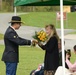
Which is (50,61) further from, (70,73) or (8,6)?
(8,6)

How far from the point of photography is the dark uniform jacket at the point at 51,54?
795 centimetres

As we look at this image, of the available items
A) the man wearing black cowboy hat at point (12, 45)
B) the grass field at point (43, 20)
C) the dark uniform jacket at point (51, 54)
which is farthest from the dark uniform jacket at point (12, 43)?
the grass field at point (43, 20)

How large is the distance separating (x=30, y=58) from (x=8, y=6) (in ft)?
142

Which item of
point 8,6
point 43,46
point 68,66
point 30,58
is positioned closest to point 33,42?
point 43,46

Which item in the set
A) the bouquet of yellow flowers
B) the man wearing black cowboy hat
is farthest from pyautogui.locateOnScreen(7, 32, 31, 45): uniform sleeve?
the bouquet of yellow flowers

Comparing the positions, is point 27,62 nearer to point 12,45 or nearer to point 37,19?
point 12,45

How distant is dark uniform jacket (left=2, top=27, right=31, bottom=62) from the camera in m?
8.29

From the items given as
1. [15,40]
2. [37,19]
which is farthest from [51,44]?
[37,19]

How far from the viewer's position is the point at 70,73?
303 inches

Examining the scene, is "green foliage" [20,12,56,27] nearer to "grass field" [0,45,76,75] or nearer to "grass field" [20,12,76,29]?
"grass field" [20,12,76,29]

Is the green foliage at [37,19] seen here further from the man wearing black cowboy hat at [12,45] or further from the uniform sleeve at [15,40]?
the uniform sleeve at [15,40]

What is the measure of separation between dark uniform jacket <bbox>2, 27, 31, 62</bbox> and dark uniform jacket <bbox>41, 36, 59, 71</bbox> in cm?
52

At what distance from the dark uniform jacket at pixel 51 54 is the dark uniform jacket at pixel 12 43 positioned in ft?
1.72

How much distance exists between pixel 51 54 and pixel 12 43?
0.92 metres
